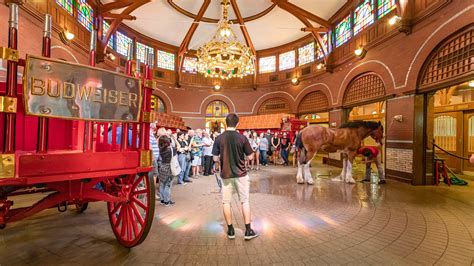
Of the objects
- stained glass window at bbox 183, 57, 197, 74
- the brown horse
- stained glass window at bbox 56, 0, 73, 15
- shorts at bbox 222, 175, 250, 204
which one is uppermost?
stained glass window at bbox 183, 57, 197, 74

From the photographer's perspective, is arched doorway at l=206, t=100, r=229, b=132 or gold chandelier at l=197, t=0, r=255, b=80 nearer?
gold chandelier at l=197, t=0, r=255, b=80

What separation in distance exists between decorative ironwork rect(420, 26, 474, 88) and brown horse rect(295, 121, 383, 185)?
208 cm

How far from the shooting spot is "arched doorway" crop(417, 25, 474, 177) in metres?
6.13

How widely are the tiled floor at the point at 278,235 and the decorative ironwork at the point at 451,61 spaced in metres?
3.48

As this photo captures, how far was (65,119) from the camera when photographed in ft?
7.22

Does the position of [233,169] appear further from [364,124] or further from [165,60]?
[165,60]

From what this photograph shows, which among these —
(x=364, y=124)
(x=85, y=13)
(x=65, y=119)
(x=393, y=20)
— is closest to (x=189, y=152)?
(x=65, y=119)

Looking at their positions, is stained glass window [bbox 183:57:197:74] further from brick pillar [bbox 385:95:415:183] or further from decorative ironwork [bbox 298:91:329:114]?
brick pillar [bbox 385:95:415:183]

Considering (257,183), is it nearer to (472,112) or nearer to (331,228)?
(331,228)

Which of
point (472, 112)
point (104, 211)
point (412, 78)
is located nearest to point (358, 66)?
point (412, 78)

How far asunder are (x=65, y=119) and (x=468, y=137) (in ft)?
47.3

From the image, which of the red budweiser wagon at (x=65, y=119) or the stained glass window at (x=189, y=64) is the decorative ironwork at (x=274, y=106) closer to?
the stained glass window at (x=189, y=64)

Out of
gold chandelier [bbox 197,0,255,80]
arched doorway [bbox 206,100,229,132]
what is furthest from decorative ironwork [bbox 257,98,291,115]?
gold chandelier [bbox 197,0,255,80]

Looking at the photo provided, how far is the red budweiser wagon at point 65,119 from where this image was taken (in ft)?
5.83
